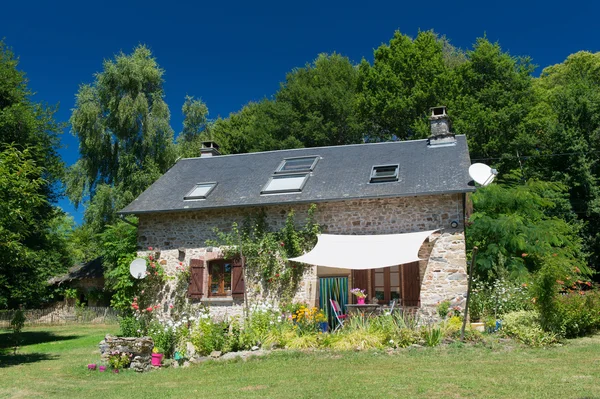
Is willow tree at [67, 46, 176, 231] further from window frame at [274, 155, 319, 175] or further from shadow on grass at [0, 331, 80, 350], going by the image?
window frame at [274, 155, 319, 175]

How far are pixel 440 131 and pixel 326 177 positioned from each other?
4.23m

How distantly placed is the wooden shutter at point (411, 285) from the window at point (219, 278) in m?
4.71

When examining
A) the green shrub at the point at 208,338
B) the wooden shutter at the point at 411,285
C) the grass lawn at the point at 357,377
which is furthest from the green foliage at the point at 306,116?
the grass lawn at the point at 357,377

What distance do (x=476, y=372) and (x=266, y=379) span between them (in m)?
3.27

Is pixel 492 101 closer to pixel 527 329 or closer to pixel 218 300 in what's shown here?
pixel 527 329

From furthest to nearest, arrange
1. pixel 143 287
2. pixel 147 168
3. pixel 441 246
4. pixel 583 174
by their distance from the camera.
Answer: pixel 147 168 < pixel 583 174 < pixel 143 287 < pixel 441 246

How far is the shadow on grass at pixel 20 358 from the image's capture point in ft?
39.9

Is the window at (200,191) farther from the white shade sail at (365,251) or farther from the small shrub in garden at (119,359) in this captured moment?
the small shrub in garden at (119,359)

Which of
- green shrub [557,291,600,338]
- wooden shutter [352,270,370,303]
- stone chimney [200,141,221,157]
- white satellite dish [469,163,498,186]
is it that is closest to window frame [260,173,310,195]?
wooden shutter [352,270,370,303]

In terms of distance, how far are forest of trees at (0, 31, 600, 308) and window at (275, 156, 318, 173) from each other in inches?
199

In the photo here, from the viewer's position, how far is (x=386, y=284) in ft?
43.5

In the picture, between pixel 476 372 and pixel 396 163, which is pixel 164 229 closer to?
pixel 396 163

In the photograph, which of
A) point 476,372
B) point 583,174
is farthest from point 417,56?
point 476,372

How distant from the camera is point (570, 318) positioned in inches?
400
